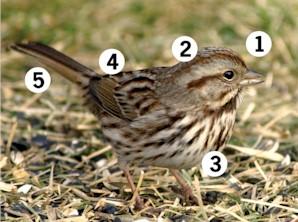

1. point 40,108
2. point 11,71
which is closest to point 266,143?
point 40,108

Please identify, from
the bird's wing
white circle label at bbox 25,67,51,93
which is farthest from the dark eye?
white circle label at bbox 25,67,51,93

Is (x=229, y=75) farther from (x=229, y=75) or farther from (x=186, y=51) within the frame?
(x=186, y=51)

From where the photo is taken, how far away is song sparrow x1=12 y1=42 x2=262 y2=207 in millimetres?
4895

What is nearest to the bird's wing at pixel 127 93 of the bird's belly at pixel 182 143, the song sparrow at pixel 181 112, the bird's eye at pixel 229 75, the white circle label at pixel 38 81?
the song sparrow at pixel 181 112

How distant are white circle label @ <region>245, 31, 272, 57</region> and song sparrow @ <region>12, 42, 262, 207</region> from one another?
1.27 metres

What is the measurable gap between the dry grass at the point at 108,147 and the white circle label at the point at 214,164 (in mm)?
59

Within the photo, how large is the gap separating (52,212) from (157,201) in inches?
22.5

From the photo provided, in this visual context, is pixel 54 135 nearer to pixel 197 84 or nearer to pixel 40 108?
pixel 40 108

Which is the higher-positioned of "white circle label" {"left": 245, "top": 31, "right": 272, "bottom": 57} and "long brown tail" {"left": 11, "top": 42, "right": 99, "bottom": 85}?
"white circle label" {"left": 245, "top": 31, "right": 272, "bottom": 57}

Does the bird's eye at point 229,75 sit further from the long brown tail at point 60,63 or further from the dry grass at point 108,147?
the long brown tail at point 60,63

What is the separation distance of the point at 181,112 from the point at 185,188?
1.43ft

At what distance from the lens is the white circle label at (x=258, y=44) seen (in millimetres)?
Result: 6355

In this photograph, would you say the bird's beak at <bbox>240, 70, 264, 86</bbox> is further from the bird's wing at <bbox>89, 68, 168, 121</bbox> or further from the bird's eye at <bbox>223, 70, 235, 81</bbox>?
the bird's wing at <bbox>89, 68, 168, 121</bbox>

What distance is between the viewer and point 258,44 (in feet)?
20.8
